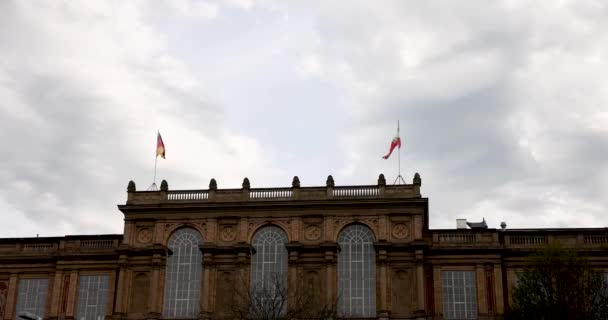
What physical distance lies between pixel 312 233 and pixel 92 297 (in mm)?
17831

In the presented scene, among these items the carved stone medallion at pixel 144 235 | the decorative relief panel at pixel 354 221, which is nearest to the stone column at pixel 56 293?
the carved stone medallion at pixel 144 235

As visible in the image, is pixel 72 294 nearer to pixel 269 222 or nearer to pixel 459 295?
pixel 269 222

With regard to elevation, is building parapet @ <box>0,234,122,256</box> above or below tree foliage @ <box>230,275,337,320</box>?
above

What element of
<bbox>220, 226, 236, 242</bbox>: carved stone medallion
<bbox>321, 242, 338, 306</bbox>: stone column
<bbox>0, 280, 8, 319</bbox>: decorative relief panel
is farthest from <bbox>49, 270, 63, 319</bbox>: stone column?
<bbox>321, 242, 338, 306</bbox>: stone column

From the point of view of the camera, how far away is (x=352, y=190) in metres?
58.9

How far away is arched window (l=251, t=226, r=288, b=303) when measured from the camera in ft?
186

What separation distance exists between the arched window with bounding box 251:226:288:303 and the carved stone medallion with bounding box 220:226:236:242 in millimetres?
1668

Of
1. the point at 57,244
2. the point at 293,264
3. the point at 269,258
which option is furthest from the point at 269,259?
the point at 57,244

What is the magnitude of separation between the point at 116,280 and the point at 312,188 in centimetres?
1678

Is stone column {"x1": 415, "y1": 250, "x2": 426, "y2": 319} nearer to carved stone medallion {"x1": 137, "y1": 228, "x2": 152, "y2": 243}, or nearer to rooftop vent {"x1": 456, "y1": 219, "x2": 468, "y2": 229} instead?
rooftop vent {"x1": 456, "y1": 219, "x2": 468, "y2": 229}

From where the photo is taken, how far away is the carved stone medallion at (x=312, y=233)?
58.2 meters

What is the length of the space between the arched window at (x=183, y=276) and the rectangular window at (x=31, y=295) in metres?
10.9

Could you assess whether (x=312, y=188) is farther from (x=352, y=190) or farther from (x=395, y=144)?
(x=395, y=144)

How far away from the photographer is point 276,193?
59812mm
